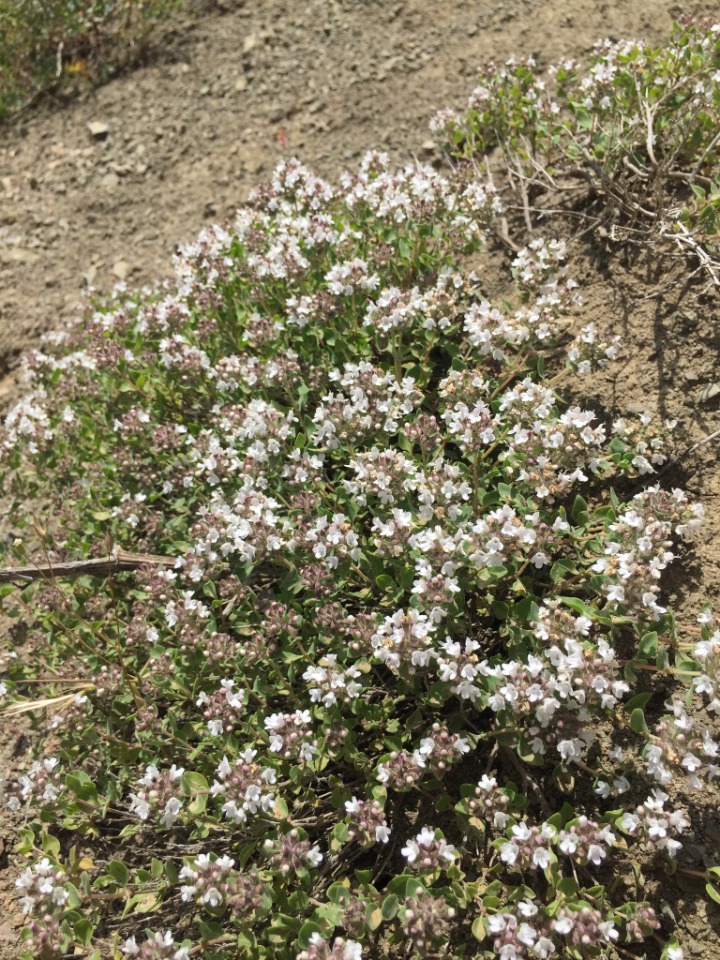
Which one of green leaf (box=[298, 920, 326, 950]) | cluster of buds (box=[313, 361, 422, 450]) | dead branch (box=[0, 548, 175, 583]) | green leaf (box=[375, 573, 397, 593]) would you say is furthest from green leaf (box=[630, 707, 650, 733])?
dead branch (box=[0, 548, 175, 583])

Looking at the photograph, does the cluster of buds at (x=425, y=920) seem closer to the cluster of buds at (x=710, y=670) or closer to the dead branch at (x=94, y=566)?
the cluster of buds at (x=710, y=670)

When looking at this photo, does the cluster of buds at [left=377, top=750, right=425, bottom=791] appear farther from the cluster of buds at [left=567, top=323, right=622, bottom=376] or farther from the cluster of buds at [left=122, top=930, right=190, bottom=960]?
the cluster of buds at [left=567, top=323, right=622, bottom=376]

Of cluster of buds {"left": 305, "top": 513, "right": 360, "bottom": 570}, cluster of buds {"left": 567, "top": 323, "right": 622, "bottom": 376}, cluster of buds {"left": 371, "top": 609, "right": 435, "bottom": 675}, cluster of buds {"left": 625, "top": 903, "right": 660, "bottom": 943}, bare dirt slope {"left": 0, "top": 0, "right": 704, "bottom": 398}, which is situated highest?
bare dirt slope {"left": 0, "top": 0, "right": 704, "bottom": 398}

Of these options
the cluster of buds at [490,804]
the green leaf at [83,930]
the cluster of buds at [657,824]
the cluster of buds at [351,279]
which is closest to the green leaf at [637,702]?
the cluster of buds at [657,824]

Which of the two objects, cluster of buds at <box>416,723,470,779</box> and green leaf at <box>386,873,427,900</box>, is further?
cluster of buds at <box>416,723,470,779</box>

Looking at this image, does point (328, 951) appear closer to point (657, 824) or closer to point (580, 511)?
point (657, 824)

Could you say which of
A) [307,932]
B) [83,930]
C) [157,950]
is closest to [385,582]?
[307,932]
